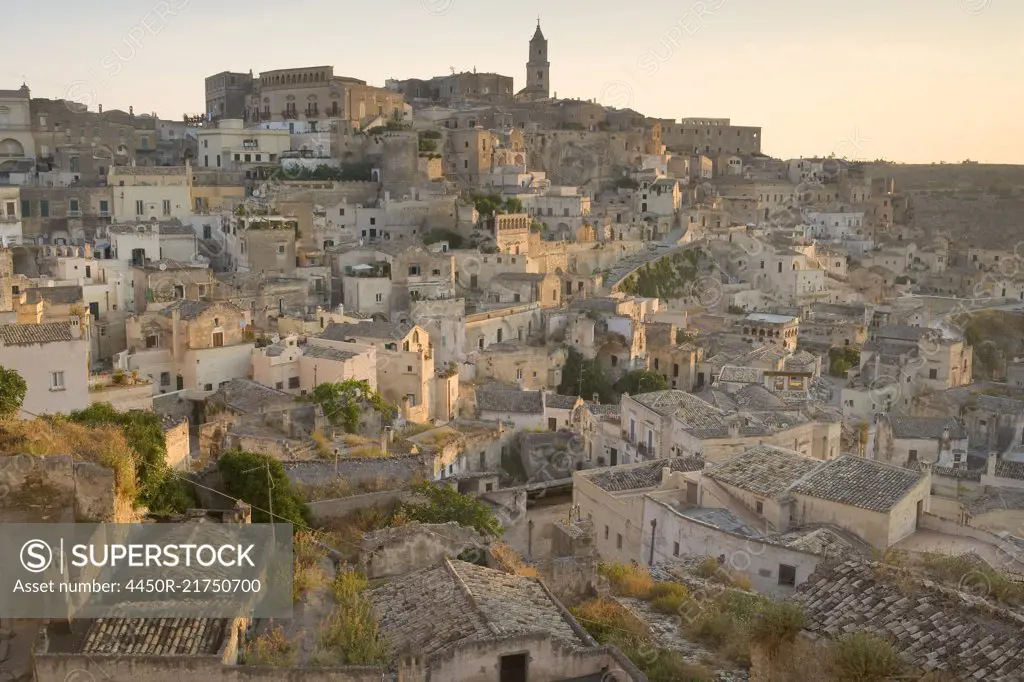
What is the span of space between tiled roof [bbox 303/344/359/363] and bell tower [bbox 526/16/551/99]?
47.8 meters

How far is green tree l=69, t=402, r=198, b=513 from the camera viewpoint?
11.5m

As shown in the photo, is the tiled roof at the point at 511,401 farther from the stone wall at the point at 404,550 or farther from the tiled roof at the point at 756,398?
the stone wall at the point at 404,550

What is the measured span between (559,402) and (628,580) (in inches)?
538

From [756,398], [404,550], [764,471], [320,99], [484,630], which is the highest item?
[320,99]

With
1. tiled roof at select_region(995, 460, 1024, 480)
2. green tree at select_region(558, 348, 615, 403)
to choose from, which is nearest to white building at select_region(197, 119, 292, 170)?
green tree at select_region(558, 348, 615, 403)

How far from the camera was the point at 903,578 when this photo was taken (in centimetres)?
912

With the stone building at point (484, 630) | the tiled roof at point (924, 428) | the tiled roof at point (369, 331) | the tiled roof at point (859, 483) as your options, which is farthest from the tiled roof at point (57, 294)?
the tiled roof at point (924, 428)

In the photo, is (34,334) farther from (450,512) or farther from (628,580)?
(628,580)

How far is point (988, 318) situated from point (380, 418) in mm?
29455

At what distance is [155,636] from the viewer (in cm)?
820

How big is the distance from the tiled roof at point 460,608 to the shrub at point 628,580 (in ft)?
4.55

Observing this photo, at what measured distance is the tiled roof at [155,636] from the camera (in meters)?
8.01

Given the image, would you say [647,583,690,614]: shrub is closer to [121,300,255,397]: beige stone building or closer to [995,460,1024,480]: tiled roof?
[995,460,1024,480]: tiled roof

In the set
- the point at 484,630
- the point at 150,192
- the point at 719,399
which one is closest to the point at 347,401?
the point at 719,399
